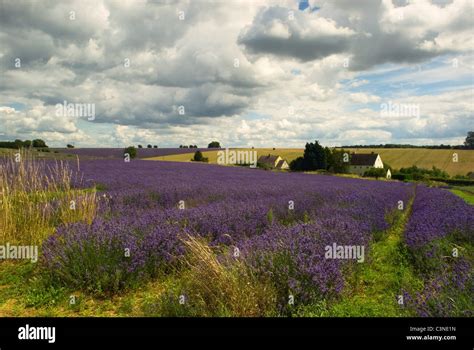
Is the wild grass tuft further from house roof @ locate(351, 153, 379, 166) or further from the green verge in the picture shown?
house roof @ locate(351, 153, 379, 166)

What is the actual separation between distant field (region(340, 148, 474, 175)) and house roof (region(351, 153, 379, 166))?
2553mm

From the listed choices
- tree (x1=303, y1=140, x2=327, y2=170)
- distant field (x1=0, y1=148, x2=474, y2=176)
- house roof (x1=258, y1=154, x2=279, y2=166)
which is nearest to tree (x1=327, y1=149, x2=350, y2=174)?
tree (x1=303, y1=140, x2=327, y2=170)

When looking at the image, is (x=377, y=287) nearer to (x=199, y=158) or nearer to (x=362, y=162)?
(x=199, y=158)

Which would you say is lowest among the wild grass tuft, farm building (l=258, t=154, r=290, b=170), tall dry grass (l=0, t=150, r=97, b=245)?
the wild grass tuft

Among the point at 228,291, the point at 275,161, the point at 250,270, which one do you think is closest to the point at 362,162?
the point at 275,161

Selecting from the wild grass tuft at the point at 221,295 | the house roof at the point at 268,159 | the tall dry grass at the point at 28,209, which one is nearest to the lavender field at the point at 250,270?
the wild grass tuft at the point at 221,295

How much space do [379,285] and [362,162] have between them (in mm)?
48426

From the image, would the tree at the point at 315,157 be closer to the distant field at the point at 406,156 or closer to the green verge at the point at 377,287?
the distant field at the point at 406,156

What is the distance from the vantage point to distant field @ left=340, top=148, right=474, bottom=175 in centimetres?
3953

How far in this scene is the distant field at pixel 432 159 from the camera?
39.5 metres

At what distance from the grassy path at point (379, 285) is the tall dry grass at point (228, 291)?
2.06 ft

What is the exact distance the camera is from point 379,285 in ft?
13.2

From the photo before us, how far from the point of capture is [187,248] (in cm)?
422
